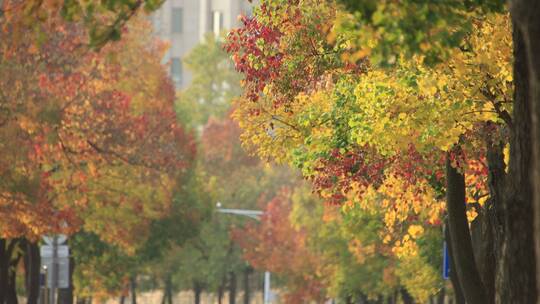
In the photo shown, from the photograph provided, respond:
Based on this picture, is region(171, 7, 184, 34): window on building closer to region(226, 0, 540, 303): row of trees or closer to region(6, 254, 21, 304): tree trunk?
region(6, 254, 21, 304): tree trunk

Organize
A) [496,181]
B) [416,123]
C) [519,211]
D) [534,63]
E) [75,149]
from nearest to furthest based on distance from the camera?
[534,63]
[519,211]
[416,123]
[496,181]
[75,149]

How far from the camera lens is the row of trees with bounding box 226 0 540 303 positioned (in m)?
18.9

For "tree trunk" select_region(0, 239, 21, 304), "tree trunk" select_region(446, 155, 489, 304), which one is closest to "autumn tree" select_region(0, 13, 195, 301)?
"tree trunk" select_region(0, 239, 21, 304)

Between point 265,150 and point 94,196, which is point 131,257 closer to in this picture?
point 94,196

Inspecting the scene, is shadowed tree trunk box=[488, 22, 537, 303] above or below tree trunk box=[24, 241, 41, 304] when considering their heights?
below

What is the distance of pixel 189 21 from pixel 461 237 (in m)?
134

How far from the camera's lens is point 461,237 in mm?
24641

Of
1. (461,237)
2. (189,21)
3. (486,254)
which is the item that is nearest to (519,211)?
(461,237)

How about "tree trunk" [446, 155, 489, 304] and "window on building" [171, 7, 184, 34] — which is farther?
"window on building" [171, 7, 184, 34]

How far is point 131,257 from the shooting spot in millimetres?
59969

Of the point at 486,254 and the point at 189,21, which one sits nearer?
the point at 486,254

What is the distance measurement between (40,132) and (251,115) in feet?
43.2

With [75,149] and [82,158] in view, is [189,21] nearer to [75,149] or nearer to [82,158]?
[82,158]

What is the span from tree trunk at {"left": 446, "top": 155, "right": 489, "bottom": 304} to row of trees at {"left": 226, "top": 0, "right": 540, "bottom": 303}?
2cm
